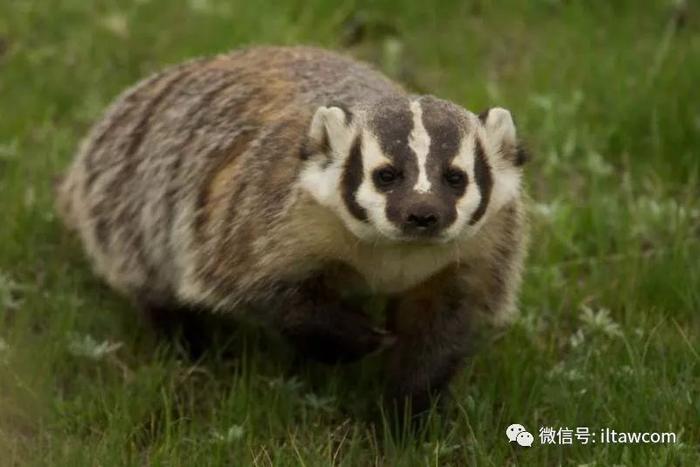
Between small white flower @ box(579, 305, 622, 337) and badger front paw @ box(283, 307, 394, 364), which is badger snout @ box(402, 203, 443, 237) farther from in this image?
small white flower @ box(579, 305, 622, 337)

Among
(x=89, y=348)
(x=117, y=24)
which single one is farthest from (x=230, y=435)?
(x=117, y=24)

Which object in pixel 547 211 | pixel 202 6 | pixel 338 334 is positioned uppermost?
pixel 202 6

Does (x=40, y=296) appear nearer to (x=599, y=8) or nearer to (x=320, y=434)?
(x=320, y=434)

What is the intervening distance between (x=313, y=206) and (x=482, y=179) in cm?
40

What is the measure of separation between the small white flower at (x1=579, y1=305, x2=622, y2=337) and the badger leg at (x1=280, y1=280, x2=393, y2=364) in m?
0.68

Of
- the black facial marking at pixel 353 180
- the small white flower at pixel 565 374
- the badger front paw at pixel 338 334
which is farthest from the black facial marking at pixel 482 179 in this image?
the small white flower at pixel 565 374

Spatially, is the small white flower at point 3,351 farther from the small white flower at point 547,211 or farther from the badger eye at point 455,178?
the small white flower at point 547,211

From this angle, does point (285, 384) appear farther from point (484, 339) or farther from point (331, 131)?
point (331, 131)

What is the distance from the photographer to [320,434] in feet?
11.6

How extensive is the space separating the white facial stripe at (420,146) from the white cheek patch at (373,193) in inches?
2.6

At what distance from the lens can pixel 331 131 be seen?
10.9 feet

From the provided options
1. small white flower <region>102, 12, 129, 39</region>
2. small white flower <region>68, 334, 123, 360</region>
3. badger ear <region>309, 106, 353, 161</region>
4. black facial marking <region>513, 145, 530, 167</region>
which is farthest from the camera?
small white flower <region>102, 12, 129, 39</region>

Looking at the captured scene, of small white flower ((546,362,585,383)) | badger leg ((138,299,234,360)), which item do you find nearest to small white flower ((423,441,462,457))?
small white flower ((546,362,585,383))

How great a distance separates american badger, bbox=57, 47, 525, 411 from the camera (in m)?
3.20
